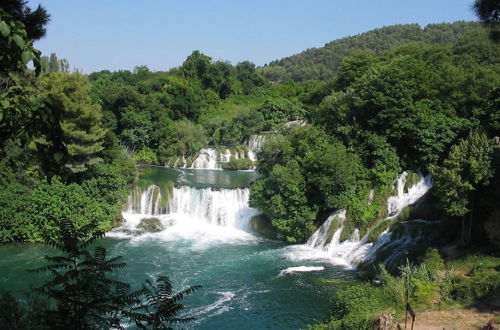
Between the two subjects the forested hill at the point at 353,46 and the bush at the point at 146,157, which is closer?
the bush at the point at 146,157

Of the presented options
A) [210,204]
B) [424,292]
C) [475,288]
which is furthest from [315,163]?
[475,288]

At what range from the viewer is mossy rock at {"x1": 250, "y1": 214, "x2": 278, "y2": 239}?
23141mm

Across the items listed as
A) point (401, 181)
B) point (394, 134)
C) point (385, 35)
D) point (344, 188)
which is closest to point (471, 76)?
point (394, 134)

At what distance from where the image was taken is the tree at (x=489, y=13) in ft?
30.4

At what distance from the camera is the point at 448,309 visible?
41.1 feet

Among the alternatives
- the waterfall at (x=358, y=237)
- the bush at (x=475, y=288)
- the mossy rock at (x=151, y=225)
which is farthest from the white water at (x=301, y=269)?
the mossy rock at (x=151, y=225)

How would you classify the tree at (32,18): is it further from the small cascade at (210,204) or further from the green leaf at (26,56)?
the small cascade at (210,204)

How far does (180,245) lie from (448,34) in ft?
280

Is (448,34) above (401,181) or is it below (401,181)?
above

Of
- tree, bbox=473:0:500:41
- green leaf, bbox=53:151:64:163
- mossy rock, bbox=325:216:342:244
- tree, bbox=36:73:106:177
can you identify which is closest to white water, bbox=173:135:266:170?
tree, bbox=36:73:106:177

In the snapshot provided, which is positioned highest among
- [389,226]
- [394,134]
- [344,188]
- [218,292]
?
[394,134]

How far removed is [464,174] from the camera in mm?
15844

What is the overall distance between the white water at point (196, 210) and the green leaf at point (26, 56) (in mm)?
21210

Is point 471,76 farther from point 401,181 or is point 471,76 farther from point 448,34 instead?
point 448,34
